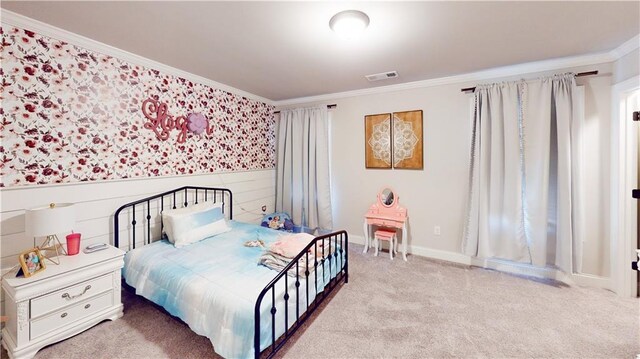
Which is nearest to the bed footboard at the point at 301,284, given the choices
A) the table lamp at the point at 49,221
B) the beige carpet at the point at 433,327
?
the beige carpet at the point at 433,327

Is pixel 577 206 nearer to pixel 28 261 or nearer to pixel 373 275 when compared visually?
pixel 373 275

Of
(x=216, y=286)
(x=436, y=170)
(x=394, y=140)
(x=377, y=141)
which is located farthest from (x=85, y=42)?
(x=436, y=170)

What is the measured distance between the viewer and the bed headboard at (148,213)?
2.64 meters

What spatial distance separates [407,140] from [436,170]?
0.59m

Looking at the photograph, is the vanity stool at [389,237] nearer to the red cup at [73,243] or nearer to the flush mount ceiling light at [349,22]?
the flush mount ceiling light at [349,22]

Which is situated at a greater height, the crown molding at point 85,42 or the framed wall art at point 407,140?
the crown molding at point 85,42

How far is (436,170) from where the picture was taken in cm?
357

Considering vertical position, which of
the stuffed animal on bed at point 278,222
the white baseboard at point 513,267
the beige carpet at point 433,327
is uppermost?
the stuffed animal on bed at point 278,222

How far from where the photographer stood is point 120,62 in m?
2.59

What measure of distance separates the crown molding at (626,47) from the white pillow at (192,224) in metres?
4.50

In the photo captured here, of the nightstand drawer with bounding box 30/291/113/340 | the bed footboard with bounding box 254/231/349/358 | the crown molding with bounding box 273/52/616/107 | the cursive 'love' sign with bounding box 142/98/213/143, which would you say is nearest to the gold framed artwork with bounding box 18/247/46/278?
the nightstand drawer with bounding box 30/291/113/340

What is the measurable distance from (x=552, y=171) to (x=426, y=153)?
1.39m

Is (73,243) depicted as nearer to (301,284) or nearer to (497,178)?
(301,284)

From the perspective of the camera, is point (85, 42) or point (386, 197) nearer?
point (85, 42)
